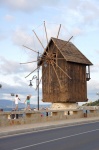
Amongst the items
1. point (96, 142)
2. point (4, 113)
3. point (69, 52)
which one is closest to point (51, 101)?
point (69, 52)

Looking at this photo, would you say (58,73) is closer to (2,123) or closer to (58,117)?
(58,117)

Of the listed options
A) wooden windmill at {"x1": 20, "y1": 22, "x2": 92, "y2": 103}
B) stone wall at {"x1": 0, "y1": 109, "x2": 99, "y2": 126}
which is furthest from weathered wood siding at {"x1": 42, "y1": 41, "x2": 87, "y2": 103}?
stone wall at {"x1": 0, "y1": 109, "x2": 99, "y2": 126}

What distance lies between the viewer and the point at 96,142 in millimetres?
15812

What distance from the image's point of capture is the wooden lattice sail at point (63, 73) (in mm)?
39906

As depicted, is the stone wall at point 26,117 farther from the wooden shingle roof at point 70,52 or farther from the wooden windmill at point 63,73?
the wooden shingle roof at point 70,52

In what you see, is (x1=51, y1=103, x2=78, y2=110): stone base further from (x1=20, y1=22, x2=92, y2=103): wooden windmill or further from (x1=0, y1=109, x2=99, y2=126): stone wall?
(x1=0, y1=109, x2=99, y2=126): stone wall

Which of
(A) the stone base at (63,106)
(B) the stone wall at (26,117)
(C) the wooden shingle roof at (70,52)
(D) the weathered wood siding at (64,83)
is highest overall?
(C) the wooden shingle roof at (70,52)

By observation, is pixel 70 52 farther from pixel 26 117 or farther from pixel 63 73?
pixel 26 117

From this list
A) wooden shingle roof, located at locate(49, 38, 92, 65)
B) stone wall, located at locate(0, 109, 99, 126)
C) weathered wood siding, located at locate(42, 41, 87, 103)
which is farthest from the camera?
wooden shingle roof, located at locate(49, 38, 92, 65)

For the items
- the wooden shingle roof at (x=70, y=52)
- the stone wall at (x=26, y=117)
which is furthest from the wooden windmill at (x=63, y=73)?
the stone wall at (x=26, y=117)

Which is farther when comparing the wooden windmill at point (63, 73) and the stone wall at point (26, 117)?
the wooden windmill at point (63, 73)

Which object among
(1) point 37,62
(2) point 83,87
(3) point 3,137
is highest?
(1) point 37,62

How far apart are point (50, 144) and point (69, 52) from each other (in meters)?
27.8

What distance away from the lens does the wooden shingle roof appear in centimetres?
4116
